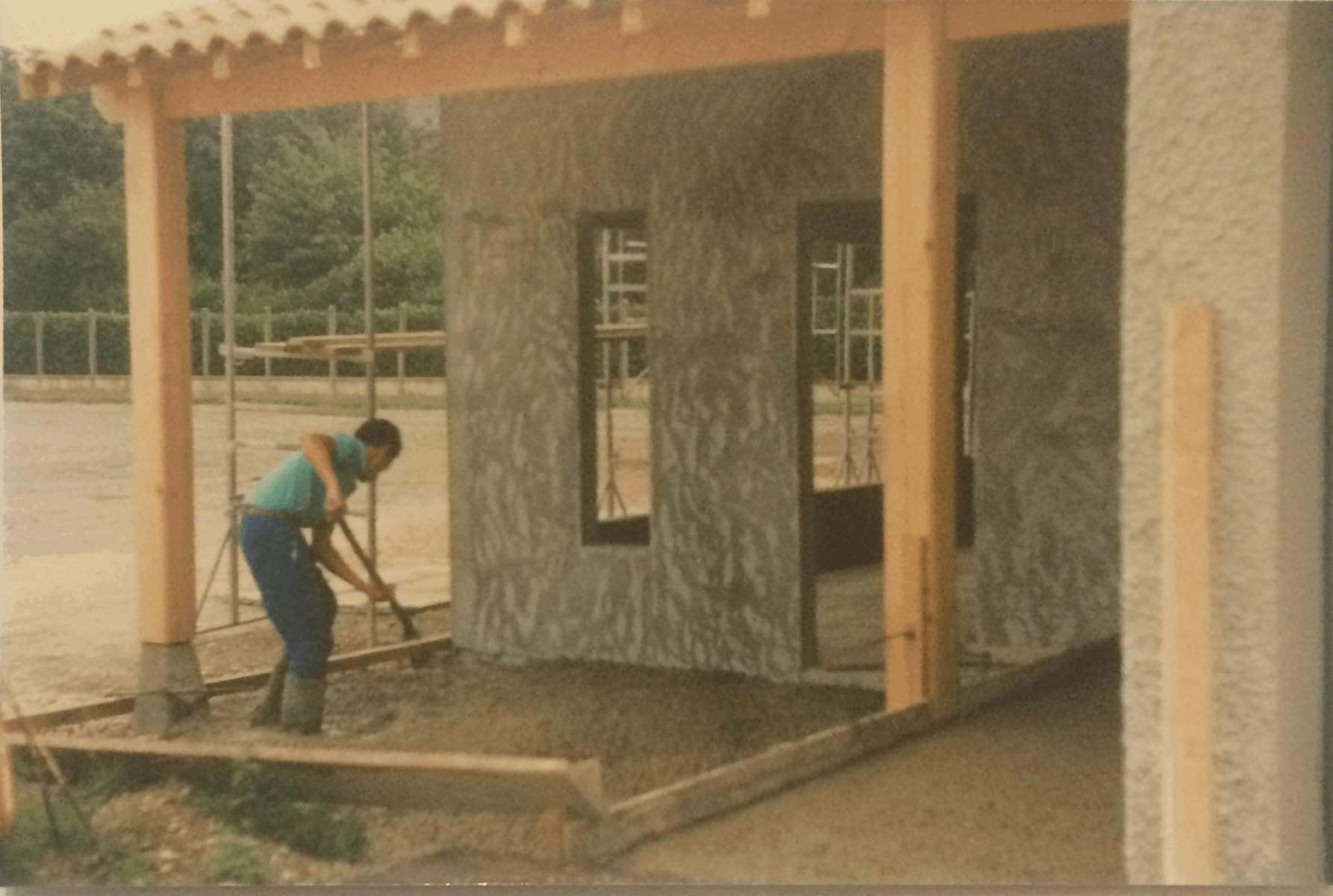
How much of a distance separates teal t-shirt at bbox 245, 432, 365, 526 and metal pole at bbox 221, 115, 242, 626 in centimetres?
67

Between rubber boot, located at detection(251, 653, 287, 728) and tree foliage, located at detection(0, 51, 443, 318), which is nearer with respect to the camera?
tree foliage, located at detection(0, 51, 443, 318)

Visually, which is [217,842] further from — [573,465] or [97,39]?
[573,465]

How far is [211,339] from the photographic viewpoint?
25.1 feet

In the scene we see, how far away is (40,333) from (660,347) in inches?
144

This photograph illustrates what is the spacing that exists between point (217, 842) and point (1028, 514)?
4.16 meters

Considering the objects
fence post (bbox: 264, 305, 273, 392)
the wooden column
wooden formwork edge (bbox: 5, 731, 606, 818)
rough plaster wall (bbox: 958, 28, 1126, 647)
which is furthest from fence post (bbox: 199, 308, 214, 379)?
rough plaster wall (bbox: 958, 28, 1126, 647)

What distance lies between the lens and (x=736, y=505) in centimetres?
820

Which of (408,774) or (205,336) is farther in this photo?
(205,336)

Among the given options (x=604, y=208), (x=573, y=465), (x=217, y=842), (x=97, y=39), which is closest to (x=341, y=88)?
(x=97, y=39)

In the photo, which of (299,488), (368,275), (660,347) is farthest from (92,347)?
(660,347)

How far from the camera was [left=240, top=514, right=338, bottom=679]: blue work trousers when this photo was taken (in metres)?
7.18

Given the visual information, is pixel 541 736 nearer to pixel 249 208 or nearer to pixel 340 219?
pixel 249 208

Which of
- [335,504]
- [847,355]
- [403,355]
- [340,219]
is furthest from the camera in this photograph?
[847,355]

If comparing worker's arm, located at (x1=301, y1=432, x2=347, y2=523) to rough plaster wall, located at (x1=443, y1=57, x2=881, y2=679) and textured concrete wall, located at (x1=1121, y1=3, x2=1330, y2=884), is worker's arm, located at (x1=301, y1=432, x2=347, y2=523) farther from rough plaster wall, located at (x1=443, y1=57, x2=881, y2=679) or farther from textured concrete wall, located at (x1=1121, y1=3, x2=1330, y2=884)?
textured concrete wall, located at (x1=1121, y1=3, x2=1330, y2=884)
